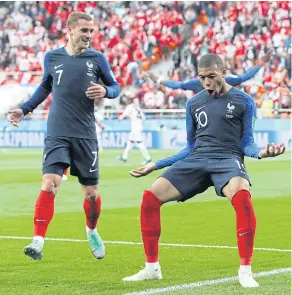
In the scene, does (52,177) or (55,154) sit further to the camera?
(55,154)

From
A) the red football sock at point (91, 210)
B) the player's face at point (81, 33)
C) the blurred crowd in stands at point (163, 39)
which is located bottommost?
the blurred crowd in stands at point (163, 39)

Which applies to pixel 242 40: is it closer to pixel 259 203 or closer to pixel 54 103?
pixel 259 203

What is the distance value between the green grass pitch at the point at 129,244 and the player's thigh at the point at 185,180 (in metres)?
0.72

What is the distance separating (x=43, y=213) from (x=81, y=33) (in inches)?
67.3

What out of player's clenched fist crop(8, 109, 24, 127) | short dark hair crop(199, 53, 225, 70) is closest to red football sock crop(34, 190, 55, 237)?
player's clenched fist crop(8, 109, 24, 127)

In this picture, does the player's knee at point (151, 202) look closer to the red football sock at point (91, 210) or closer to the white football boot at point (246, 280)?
the white football boot at point (246, 280)

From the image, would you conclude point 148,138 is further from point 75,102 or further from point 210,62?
point 210,62

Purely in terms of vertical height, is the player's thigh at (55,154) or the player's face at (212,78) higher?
the player's face at (212,78)

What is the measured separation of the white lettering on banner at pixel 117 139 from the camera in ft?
121

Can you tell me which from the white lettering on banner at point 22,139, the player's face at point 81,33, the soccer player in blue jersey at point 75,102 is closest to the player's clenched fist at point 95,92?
the soccer player in blue jersey at point 75,102

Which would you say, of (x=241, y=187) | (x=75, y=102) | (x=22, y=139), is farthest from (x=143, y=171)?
(x=22, y=139)

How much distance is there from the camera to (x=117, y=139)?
3772 centimetres

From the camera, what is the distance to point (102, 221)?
13508 millimetres

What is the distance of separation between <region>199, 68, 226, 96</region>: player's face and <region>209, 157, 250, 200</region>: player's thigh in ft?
1.96
